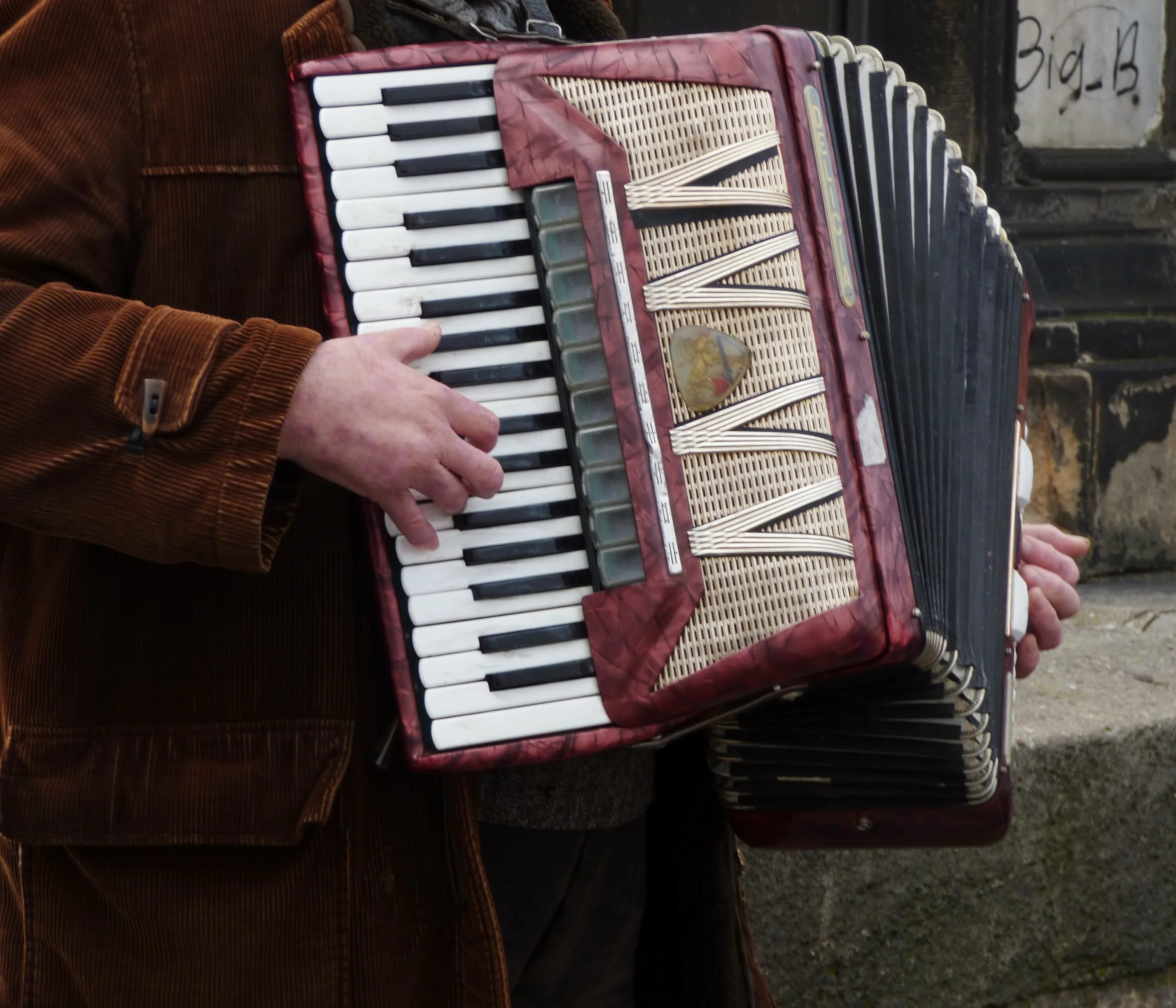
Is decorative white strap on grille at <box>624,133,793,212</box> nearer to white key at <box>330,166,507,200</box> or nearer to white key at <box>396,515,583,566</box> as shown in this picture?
white key at <box>330,166,507,200</box>

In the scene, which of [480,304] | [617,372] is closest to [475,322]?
[480,304]

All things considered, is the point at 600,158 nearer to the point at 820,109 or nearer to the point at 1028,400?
the point at 820,109

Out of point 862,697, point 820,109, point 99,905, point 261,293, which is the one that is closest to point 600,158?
point 820,109

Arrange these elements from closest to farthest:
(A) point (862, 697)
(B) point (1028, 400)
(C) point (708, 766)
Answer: (A) point (862, 697)
(C) point (708, 766)
(B) point (1028, 400)

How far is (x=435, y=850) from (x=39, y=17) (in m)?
0.77

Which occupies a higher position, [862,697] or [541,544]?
[541,544]

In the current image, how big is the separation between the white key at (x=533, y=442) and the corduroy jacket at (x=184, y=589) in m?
0.17

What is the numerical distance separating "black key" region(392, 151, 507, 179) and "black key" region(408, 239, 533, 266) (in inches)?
2.4

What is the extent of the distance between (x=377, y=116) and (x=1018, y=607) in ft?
2.69

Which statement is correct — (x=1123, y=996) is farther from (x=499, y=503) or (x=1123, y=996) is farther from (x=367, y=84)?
(x=367, y=84)

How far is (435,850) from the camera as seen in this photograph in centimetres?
121

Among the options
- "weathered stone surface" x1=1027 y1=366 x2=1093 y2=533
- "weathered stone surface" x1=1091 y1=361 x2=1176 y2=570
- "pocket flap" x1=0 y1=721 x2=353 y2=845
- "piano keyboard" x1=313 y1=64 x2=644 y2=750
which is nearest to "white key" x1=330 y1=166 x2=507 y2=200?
"piano keyboard" x1=313 y1=64 x2=644 y2=750

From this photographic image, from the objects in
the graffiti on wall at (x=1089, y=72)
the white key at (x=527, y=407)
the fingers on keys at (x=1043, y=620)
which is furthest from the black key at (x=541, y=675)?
the graffiti on wall at (x=1089, y=72)

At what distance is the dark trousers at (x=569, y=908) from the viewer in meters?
1.30
